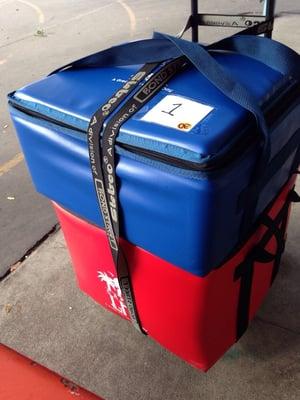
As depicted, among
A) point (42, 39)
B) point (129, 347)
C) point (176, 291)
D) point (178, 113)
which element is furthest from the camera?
point (42, 39)

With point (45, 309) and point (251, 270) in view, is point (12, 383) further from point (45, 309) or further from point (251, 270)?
point (45, 309)

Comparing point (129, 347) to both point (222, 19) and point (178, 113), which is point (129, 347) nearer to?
point (178, 113)

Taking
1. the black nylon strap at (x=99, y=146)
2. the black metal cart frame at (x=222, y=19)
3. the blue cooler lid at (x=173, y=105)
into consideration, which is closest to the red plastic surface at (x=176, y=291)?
the black nylon strap at (x=99, y=146)

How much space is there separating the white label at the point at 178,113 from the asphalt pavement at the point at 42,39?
125 centimetres

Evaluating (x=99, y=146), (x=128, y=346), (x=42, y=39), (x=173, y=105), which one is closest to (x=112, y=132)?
(x=99, y=146)

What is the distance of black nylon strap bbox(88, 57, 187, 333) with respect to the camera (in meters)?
0.92

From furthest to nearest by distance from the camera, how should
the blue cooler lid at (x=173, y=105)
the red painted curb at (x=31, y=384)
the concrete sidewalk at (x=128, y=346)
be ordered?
1. the concrete sidewalk at (x=128, y=346)
2. the blue cooler lid at (x=173, y=105)
3. the red painted curb at (x=31, y=384)

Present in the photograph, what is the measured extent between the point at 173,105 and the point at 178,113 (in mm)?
37

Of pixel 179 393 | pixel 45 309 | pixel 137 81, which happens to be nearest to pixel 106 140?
pixel 137 81

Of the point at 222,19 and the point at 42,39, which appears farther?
the point at 42,39

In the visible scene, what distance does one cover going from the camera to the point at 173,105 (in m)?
0.93

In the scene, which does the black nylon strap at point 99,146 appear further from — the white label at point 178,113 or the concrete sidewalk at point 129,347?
the concrete sidewalk at point 129,347

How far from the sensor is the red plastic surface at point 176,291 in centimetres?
109

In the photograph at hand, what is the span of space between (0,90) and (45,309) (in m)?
2.70
